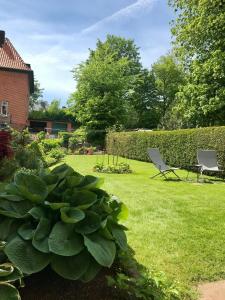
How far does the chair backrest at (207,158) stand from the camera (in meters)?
12.6

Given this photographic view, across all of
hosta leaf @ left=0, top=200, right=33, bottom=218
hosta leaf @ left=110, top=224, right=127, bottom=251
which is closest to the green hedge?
hosta leaf @ left=110, top=224, right=127, bottom=251

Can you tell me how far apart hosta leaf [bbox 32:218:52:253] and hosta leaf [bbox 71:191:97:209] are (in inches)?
11.6

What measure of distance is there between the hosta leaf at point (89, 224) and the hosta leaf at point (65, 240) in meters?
0.05

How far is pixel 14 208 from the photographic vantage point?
2834mm

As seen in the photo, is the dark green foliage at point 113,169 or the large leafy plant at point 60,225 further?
the dark green foliage at point 113,169

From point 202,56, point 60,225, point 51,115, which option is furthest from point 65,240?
point 51,115

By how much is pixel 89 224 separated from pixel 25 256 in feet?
1.61

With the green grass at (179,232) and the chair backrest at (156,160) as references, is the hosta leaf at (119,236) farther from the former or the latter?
the chair backrest at (156,160)

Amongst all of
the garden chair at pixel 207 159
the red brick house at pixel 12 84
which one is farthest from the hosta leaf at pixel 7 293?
the red brick house at pixel 12 84

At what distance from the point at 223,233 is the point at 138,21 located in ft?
45.9

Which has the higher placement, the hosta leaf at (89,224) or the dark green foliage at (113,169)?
the hosta leaf at (89,224)

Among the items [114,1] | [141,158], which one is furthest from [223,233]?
[141,158]

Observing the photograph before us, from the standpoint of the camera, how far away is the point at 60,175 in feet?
10.4

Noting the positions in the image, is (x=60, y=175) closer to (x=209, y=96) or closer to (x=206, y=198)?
(x=206, y=198)
